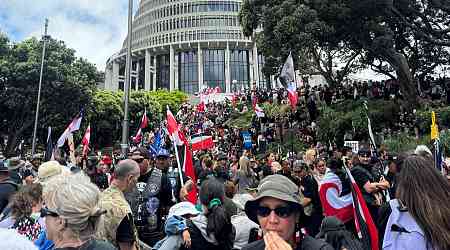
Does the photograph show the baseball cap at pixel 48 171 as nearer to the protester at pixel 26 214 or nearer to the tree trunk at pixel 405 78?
the protester at pixel 26 214

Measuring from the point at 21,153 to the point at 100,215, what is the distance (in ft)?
121

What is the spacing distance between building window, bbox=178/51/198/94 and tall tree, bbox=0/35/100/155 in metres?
55.5

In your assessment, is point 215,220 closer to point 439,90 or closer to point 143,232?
point 143,232

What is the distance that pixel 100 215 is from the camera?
7.79 feet

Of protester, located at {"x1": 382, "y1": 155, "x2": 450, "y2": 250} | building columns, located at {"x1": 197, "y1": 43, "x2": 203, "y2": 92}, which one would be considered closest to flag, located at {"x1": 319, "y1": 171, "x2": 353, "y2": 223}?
protester, located at {"x1": 382, "y1": 155, "x2": 450, "y2": 250}

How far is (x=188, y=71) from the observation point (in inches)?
3452

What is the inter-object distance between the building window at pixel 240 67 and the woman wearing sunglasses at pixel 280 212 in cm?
8484

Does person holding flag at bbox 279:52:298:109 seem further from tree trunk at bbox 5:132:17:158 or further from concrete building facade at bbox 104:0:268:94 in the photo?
concrete building facade at bbox 104:0:268:94

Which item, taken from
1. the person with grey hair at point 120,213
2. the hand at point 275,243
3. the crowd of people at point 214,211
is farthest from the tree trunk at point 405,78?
the hand at point 275,243

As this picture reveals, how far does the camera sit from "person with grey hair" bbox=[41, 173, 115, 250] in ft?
7.27

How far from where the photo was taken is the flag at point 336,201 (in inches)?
181

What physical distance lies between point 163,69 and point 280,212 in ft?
294

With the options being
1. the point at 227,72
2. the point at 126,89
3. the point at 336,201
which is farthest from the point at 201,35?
the point at 336,201

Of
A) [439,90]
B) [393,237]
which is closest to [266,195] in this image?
[393,237]
